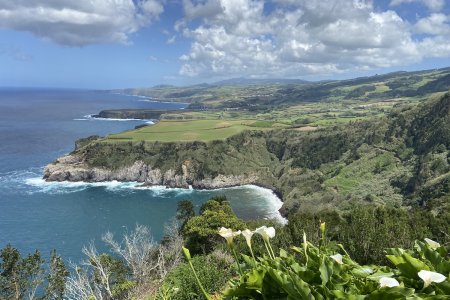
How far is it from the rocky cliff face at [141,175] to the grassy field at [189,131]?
17748mm

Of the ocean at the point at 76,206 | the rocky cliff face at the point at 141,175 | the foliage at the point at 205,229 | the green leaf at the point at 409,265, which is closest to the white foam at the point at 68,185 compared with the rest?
the ocean at the point at 76,206

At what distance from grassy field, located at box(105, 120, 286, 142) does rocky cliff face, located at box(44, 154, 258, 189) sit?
58.2ft

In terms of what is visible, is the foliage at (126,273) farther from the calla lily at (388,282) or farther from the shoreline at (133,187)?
the shoreline at (133,187)

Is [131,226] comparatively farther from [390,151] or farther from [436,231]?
[390,151]

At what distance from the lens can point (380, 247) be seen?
27.9 metres

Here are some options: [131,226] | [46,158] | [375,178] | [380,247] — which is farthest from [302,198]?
[46,158]

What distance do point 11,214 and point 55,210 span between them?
952cm

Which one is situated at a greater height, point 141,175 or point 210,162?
point 210,162

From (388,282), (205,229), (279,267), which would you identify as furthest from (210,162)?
(388,282)

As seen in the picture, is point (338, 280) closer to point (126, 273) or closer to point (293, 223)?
point (126, 273)

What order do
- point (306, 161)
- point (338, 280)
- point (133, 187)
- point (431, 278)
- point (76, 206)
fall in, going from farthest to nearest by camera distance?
point (306, 161) → point (133, 187) → point (76, 206) → point (338, 280) → point (431, 278)

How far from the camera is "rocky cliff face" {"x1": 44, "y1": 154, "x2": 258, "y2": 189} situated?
134 m

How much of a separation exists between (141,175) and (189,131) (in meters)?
37.8

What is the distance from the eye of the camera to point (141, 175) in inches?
5586
